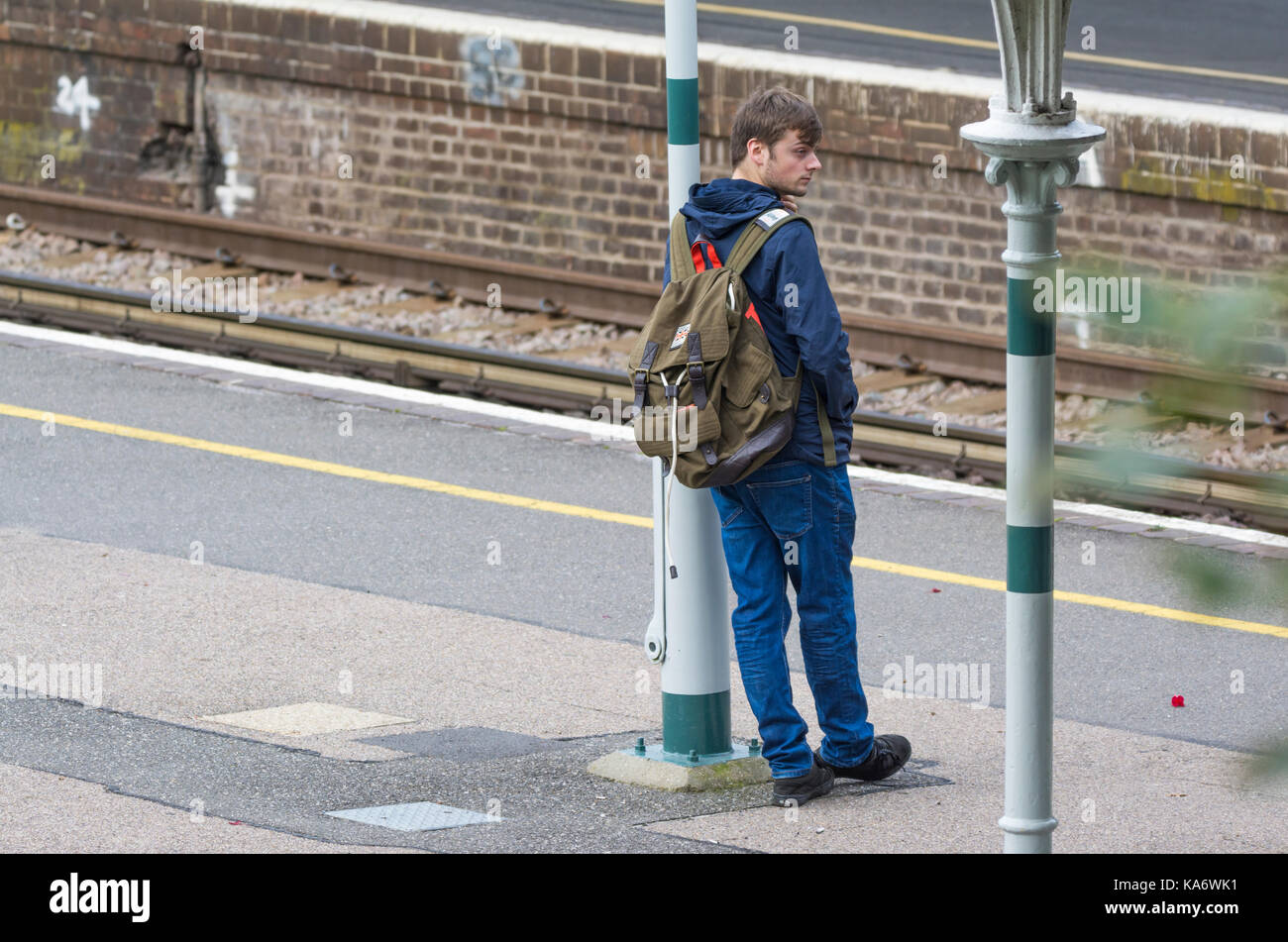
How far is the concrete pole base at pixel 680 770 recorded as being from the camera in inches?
237

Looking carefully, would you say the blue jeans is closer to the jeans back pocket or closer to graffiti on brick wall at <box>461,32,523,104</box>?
the jeans back pocket

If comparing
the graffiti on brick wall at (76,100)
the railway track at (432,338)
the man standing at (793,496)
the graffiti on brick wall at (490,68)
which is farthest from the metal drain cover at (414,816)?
the graffiti on brick wall at (76,100)

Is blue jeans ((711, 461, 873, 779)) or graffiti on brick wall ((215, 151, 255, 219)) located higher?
graffiti on brick wall ((215, 151, 255, 219))

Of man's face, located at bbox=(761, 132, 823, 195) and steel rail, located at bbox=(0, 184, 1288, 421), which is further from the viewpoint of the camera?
steel rail, located at bbox=(0, 184, 1288, 421)

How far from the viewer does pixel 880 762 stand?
606 centimetres

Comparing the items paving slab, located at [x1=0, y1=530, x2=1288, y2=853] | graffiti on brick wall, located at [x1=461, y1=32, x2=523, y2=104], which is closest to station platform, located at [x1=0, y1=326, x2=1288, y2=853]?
paving slab, located at [x1=0, y1=530, x2=1288, y2=853]

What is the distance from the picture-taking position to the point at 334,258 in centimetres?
1516

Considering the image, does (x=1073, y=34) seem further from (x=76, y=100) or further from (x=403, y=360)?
(x=403, y=360)

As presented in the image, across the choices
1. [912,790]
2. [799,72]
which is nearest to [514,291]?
[799,72]

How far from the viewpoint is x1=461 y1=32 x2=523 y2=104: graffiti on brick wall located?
15.7 meters

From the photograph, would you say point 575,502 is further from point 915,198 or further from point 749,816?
point 915,198

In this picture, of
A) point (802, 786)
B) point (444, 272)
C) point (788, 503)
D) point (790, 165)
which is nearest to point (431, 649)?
point (802, 786)

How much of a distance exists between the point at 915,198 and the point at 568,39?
3007mm

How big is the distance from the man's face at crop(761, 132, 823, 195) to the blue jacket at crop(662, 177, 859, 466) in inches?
1.6
